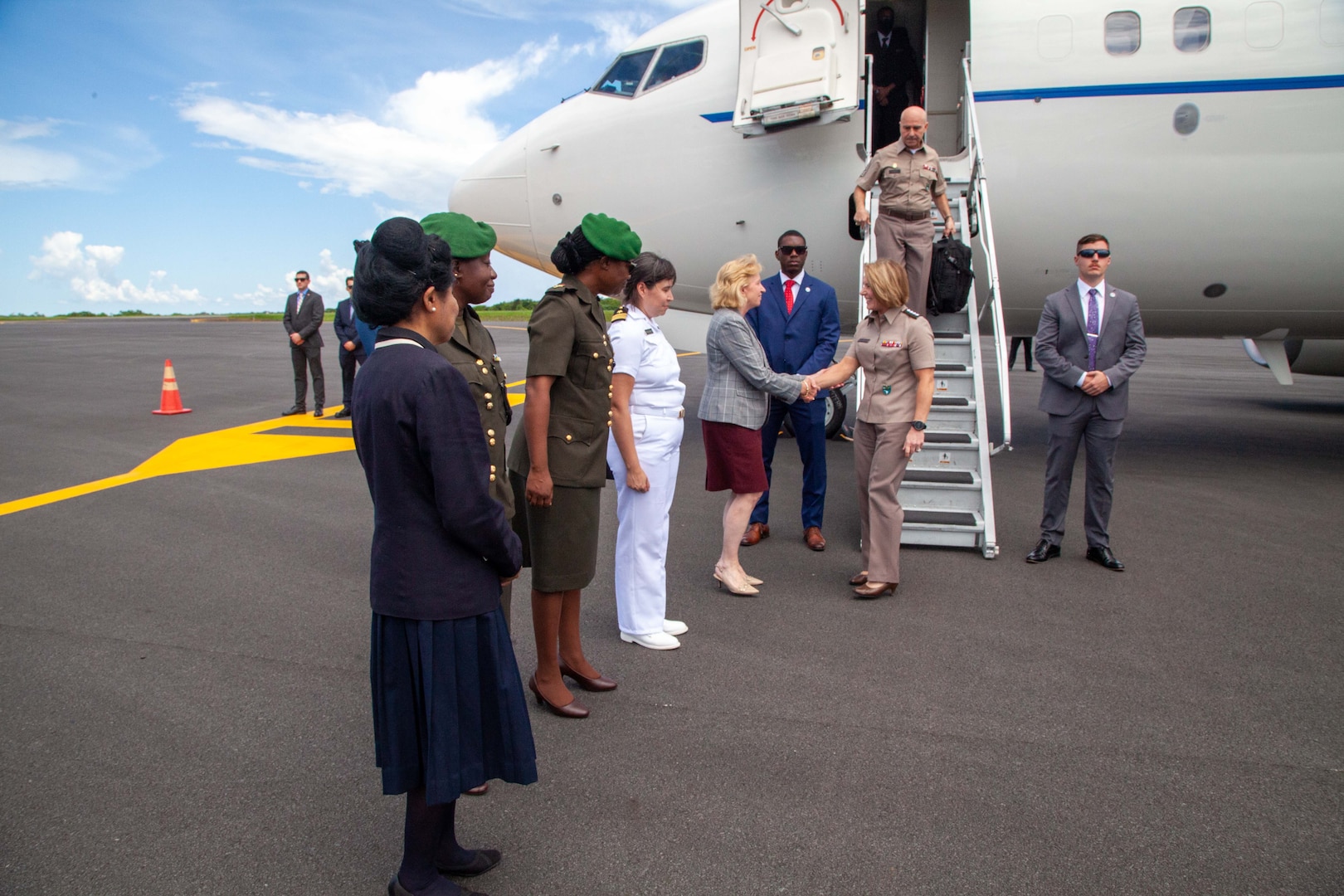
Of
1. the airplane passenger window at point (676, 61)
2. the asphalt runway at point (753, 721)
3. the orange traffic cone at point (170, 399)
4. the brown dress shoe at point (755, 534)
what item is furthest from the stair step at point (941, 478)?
the orange traffic cone at point (170, 399)

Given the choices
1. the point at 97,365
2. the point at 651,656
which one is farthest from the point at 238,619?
the point at 97,365

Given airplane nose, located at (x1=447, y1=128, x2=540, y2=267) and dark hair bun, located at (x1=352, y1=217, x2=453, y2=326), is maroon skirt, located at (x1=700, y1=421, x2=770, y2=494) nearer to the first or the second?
dark hair bun, located at (x1=352, y1=217, x2=453, y2=326)

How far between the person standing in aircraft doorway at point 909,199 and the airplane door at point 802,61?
749 mm

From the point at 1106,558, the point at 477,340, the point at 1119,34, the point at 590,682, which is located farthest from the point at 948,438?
the point at 477,340

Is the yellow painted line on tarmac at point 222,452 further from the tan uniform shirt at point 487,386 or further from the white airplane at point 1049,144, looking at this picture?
the tan uniform shirt at point 487,386

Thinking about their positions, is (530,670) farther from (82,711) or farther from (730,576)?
(82,711)

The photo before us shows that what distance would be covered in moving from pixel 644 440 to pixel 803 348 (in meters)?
2.33

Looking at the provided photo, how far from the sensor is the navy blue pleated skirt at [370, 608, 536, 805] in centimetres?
200

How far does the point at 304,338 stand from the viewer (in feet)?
34.7

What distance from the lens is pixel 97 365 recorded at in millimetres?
17312

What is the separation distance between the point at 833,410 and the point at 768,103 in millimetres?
3264

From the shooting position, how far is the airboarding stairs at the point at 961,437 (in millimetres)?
5281

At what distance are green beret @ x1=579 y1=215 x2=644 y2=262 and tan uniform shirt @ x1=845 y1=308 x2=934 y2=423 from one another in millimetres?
1874

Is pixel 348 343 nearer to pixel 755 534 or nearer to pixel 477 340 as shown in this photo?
pixel 755 534
